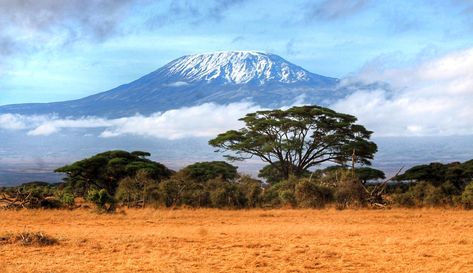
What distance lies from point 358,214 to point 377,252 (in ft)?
31.4

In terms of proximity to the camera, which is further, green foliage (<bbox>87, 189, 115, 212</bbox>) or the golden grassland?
green foliage (<bbox>87, 189, 115, 212</bbox>)

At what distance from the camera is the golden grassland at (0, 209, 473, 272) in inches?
403

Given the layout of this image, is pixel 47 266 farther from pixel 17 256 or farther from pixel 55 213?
pixel 55 213

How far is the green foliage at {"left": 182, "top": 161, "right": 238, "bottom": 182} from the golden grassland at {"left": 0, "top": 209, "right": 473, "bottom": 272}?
546 inches

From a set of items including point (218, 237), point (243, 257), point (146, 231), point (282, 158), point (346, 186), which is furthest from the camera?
point (282, 158)

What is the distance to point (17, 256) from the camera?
36.4ft

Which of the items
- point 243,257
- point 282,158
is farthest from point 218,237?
point 282,158

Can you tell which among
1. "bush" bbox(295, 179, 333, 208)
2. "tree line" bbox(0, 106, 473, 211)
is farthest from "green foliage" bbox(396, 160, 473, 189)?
"bush" bbox(295, 179, 333, 208)

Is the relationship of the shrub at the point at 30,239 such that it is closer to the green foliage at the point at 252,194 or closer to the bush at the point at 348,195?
the green foliage at the point at 252,194

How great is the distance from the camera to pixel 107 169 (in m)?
32.8

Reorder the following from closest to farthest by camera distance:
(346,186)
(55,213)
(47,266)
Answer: (47,266) < (55,213) < (346,186)

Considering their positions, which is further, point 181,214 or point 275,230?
point 181,214

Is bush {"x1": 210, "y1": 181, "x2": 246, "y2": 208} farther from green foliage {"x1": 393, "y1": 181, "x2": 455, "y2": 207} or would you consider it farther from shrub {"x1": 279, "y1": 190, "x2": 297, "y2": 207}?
green foliage {"x1": 393, "y1": 181, "x2": 455, "y2": 207}

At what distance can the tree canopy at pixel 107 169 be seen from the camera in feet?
105
